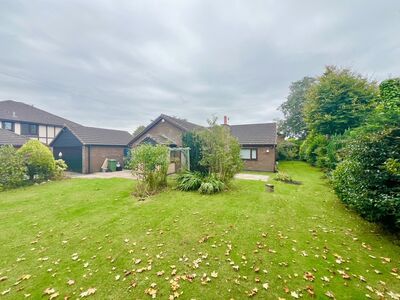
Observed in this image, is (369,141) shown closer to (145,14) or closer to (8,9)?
(145,14)

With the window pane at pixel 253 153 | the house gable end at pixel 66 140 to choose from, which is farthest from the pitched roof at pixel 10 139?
the window pane at pixel 253 153

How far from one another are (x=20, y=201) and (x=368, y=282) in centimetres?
1200

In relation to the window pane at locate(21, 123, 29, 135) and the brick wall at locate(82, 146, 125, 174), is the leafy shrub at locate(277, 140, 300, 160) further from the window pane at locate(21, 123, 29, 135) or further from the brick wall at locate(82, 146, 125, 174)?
the window pane at locate(21, 123, 29, 135)

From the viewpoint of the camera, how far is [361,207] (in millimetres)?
5176

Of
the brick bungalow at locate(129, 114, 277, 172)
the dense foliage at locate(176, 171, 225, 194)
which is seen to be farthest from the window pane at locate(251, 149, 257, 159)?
the dense foliage at locate(176, 171, 225, 194)

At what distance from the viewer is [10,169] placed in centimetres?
1074

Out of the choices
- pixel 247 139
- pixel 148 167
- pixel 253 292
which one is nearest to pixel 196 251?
pixel 253 292

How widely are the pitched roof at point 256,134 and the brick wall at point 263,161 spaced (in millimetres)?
602

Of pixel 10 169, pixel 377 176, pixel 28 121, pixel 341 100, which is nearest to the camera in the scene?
pixel 377 176

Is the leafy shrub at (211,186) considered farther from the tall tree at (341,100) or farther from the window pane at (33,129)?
the window pane at (33,129)

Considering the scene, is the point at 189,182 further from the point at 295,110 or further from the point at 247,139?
the point at 295,110

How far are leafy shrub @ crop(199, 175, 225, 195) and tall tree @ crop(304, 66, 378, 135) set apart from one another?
12786 mm

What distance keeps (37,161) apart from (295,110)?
1467 inches

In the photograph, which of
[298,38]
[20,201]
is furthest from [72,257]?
[298,38]
